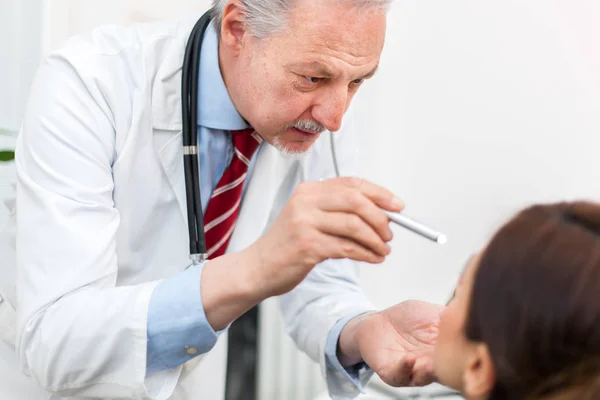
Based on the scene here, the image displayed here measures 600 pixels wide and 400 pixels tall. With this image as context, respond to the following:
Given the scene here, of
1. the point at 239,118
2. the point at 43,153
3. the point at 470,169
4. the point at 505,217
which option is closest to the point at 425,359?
the point at 505,217

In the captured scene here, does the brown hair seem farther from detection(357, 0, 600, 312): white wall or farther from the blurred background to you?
detection(357, 0, 600, 312): white wall

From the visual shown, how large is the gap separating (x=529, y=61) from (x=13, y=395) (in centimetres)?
158

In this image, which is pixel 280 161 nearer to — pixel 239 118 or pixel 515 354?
pixel 239 118

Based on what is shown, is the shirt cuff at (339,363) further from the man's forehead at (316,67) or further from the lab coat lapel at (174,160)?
the man's forehead at (316,67)

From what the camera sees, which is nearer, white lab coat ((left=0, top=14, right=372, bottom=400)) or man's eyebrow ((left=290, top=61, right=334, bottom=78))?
white lab coat ((left=0, top=14, right=372, bottom=400))

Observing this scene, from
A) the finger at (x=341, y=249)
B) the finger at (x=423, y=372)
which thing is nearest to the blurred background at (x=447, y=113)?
the finger at (x=423, y=372)

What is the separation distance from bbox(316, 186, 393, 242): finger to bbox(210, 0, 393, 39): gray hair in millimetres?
397

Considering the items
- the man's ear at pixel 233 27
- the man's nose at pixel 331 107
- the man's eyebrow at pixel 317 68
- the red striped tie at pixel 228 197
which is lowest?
the red striped tie at pixel 228 197

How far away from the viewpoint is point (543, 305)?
0.81 m

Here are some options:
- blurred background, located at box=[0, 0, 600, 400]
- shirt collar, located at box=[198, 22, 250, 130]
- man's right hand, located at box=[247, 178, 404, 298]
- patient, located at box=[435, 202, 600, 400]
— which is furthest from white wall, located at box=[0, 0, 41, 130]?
patient, located at box=[435, 202, 600, 400]

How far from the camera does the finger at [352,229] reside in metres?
0.96

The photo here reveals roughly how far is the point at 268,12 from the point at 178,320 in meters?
0.53

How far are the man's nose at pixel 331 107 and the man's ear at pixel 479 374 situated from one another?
0.53 meters

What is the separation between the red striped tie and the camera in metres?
1.41
